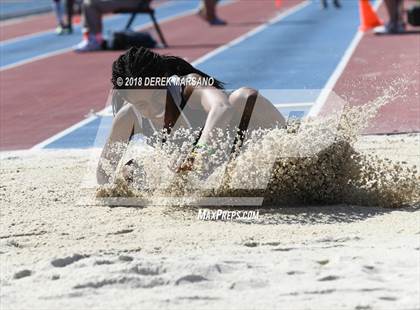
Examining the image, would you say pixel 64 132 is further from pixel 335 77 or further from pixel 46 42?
pixel 46 42

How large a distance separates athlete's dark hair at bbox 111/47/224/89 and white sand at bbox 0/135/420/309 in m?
0.76

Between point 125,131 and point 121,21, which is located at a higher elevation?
point 125,131

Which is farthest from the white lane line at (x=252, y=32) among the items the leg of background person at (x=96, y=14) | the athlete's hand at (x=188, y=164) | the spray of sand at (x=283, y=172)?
the athlete's hand at (x=188, y=164)

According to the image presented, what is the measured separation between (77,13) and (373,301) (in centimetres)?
2730

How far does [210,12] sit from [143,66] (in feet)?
59.0

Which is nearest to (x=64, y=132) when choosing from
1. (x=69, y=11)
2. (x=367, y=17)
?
(x=367, y=17)

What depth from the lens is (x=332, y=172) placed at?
6.09 meters

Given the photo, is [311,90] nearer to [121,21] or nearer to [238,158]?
[238,158]

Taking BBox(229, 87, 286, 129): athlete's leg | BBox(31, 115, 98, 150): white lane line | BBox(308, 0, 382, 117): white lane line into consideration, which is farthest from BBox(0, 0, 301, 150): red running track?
BBox(229, 87, 286, 129): athlete's leg

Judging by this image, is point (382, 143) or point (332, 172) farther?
point (382, 143)

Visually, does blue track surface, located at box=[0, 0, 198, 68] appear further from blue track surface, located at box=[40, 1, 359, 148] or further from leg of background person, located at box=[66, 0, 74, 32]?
blue track surface, located at box=[40, 1, 359, 148]

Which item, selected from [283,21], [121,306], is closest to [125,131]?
[121,306]

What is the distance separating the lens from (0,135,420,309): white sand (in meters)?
4.23

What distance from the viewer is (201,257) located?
482 centimetres
